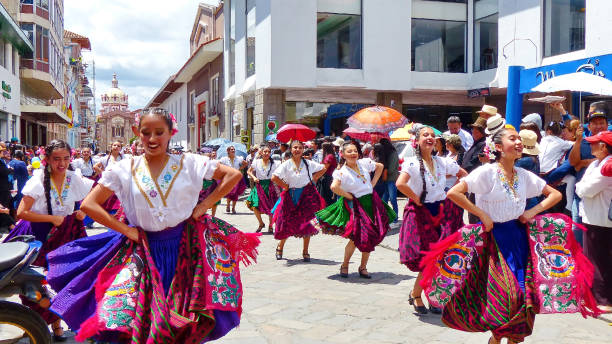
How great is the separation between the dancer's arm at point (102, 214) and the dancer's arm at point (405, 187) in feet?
9.15

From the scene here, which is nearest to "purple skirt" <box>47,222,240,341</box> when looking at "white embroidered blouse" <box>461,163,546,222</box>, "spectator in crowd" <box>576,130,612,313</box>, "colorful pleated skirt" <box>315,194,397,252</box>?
"white embroidered blouse" <box>461,163,546,222</box>

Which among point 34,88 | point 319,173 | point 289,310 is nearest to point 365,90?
point 319,173

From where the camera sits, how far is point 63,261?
3.71 m

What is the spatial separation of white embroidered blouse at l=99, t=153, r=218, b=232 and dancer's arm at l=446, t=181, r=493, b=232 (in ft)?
5.66

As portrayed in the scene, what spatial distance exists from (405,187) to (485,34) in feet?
60.5

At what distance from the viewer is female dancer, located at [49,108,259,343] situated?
333 centimetres

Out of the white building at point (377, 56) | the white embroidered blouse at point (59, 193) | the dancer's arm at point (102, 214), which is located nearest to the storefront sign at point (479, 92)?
the white building at point (377, 56)

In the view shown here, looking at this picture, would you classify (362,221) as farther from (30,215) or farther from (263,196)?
(263,196)

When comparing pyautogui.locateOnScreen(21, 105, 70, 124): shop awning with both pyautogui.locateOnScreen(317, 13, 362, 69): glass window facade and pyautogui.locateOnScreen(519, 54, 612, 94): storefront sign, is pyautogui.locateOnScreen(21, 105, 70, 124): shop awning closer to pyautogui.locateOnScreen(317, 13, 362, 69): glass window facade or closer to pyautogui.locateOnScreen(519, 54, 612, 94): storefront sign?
pyautogui.locateOnScreen(317, 13, 362, 69): glass window facade

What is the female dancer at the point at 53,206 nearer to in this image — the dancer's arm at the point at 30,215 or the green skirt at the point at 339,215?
the dancer's arm at the point at 30,215

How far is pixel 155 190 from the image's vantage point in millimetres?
3521

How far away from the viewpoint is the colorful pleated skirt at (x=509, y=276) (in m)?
3.92

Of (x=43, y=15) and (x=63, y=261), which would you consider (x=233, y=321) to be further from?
(x=43, y=15)

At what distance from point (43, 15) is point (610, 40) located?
32.1 metres
